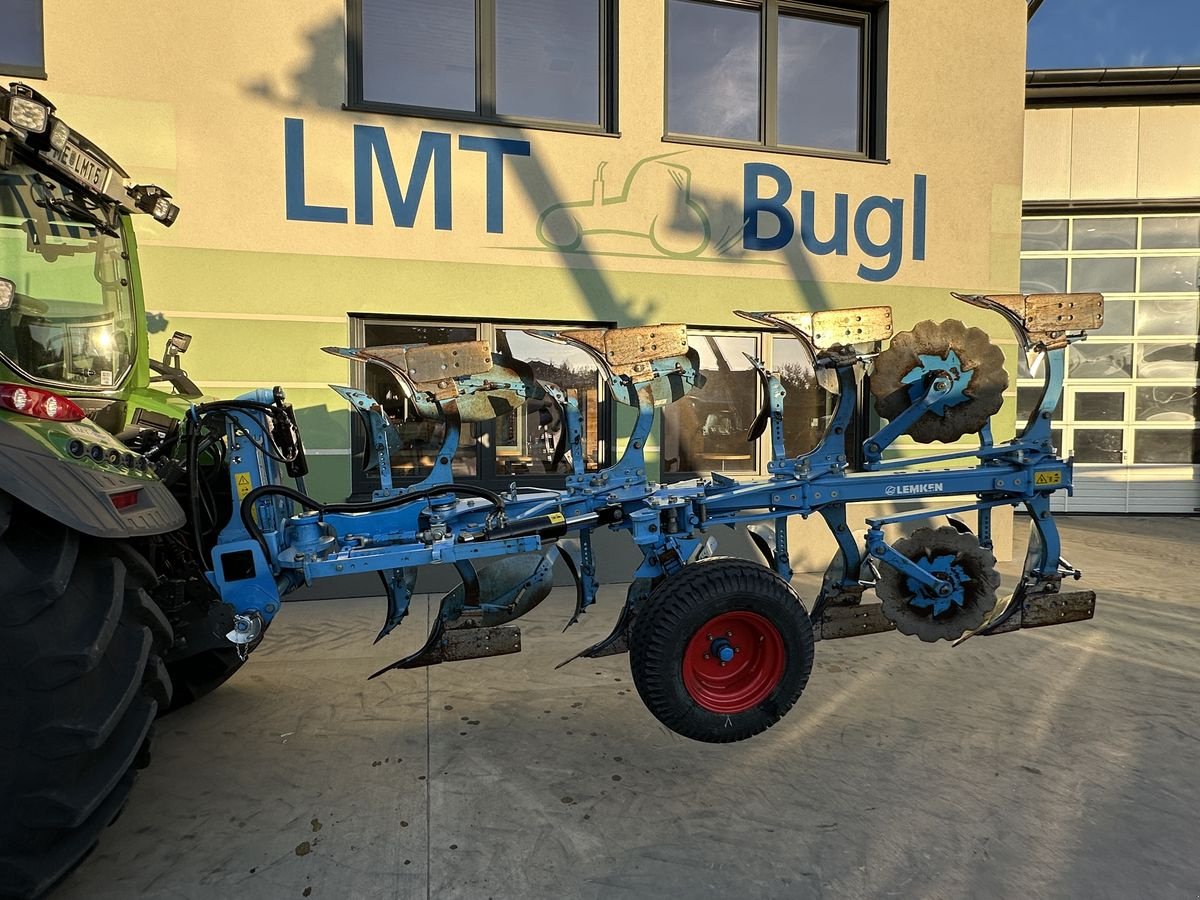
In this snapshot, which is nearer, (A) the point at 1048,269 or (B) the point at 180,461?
(B) the point at 180,461

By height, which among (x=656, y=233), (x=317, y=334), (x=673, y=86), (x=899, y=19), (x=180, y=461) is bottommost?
(x=180, y=461)

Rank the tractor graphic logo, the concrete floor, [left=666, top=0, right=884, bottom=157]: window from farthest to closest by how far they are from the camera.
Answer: [left=666, top=0, right=884, bottom=157]: window
the tractor graphic logo
the concrete floor

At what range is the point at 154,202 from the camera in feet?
10.3

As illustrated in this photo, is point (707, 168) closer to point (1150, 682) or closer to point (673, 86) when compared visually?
point (673, 86)

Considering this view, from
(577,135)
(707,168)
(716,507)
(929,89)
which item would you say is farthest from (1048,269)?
(716,507)

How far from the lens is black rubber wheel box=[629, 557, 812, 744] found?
9.18ft

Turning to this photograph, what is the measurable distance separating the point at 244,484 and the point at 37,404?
835 millimetres

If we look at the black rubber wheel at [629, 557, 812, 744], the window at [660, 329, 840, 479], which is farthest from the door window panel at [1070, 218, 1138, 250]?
the black rubber wheel at [629, 557, 812, 744]

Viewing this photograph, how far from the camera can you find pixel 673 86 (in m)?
6.14

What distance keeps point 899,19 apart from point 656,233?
10.4ft

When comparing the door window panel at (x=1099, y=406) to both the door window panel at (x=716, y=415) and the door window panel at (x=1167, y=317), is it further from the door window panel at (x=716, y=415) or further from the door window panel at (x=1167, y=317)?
the door window panel at (x=716, y=415)

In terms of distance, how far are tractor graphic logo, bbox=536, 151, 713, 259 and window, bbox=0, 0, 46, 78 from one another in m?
3.78

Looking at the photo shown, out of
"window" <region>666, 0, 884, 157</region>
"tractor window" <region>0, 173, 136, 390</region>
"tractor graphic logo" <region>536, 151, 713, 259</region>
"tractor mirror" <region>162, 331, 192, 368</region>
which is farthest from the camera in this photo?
"window" <region>666, 0, 884, 157</region>

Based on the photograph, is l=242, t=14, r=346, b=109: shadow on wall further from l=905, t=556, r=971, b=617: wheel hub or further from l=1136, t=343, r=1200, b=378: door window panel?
l=1136, t=343, r=1200, b=378: door window panel
